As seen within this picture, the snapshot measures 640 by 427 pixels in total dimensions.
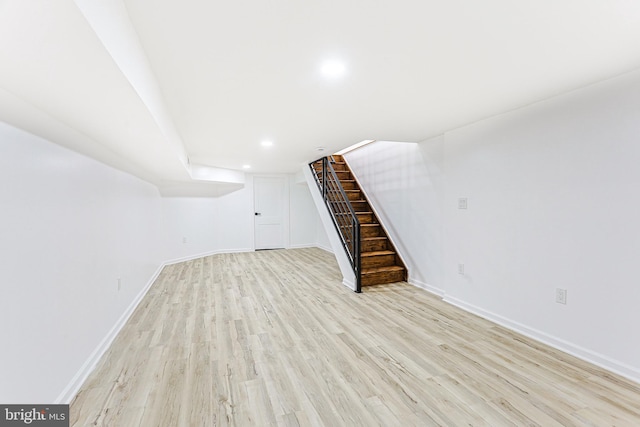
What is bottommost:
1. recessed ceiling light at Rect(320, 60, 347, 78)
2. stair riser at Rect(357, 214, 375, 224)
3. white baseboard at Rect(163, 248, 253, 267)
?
white baseboard at Rect(163, 248, 253, 267)

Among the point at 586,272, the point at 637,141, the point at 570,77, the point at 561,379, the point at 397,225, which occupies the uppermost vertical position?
the point at 570,77

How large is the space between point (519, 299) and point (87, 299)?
364 cm

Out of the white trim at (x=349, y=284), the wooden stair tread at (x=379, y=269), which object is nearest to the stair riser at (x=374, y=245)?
the wooden stair tread at (x=379, y=269)

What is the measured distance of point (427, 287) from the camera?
3.90 metres

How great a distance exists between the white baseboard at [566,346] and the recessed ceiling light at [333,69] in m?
2.72

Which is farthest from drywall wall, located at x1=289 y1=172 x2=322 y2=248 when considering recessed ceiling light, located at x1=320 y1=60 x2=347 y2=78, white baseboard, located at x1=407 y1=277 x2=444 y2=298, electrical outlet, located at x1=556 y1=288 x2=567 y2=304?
electrical outlet, located at x1=556 y1=288 x2=567 y2=304

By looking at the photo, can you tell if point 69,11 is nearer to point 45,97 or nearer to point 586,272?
point 45,97

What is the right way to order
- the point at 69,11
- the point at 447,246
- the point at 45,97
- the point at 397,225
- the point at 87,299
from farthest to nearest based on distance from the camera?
the point at 397,225 < the point at 447,246 < the point at 87,299 < the point at 45,97 < the point at 69,11

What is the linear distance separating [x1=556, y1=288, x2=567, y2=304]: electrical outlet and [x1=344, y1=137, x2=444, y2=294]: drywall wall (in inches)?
53.9

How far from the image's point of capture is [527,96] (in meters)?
2.33

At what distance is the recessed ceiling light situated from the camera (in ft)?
5.68

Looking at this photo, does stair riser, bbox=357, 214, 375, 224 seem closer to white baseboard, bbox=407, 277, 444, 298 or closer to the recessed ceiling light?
white baseboard, bbox=407, 277, 444, 298

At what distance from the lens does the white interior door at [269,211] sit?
7469 millimetres

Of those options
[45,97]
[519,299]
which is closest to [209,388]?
[45,97]
